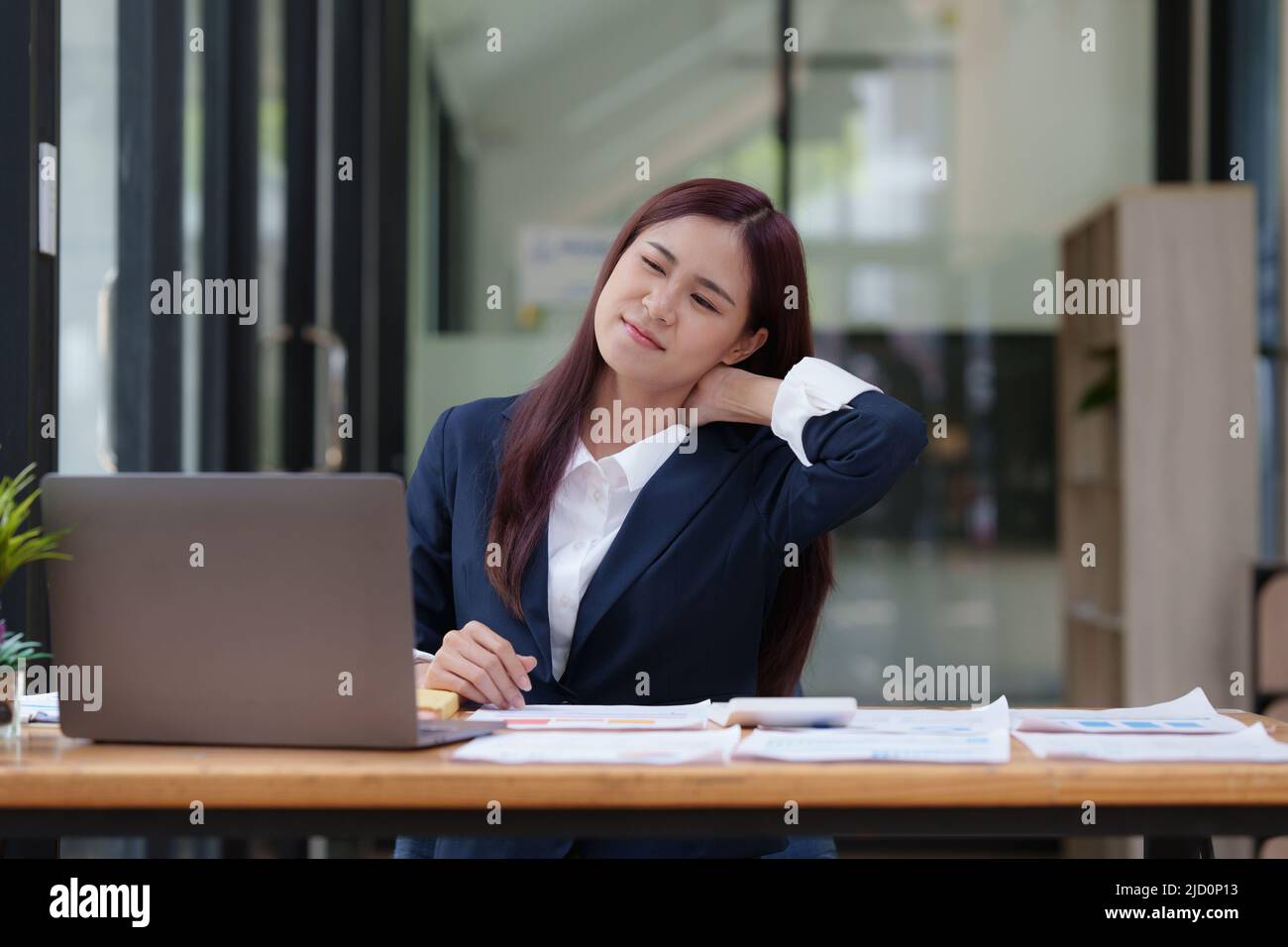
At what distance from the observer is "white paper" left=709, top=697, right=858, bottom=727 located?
4.81 ft

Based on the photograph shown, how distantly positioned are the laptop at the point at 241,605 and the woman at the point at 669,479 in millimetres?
475

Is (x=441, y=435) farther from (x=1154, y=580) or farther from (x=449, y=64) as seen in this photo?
(x=449, y=64)

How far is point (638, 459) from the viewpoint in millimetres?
2031

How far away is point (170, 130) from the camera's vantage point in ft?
9.92

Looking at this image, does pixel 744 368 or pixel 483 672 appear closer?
pixel 483 672

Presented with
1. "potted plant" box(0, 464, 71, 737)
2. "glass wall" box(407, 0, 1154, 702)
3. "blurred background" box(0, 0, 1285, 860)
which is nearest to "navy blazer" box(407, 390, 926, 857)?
"potted plant" box(0, 464, 71, 737)

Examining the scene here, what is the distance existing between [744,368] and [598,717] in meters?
0.78

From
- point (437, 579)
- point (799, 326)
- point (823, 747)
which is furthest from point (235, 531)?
point (799, 326)

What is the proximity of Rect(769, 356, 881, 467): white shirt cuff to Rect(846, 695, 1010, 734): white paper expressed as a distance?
1.50 ft

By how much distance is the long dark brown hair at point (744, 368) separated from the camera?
6.65 ft

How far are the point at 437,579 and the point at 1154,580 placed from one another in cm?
276

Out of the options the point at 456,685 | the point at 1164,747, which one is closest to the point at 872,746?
the point at 1164,747

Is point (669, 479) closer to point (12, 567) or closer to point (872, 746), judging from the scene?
point (872, 746)

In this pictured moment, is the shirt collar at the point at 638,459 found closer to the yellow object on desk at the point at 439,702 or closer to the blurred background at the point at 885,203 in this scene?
the yellow object on desk at the point at 439,702
